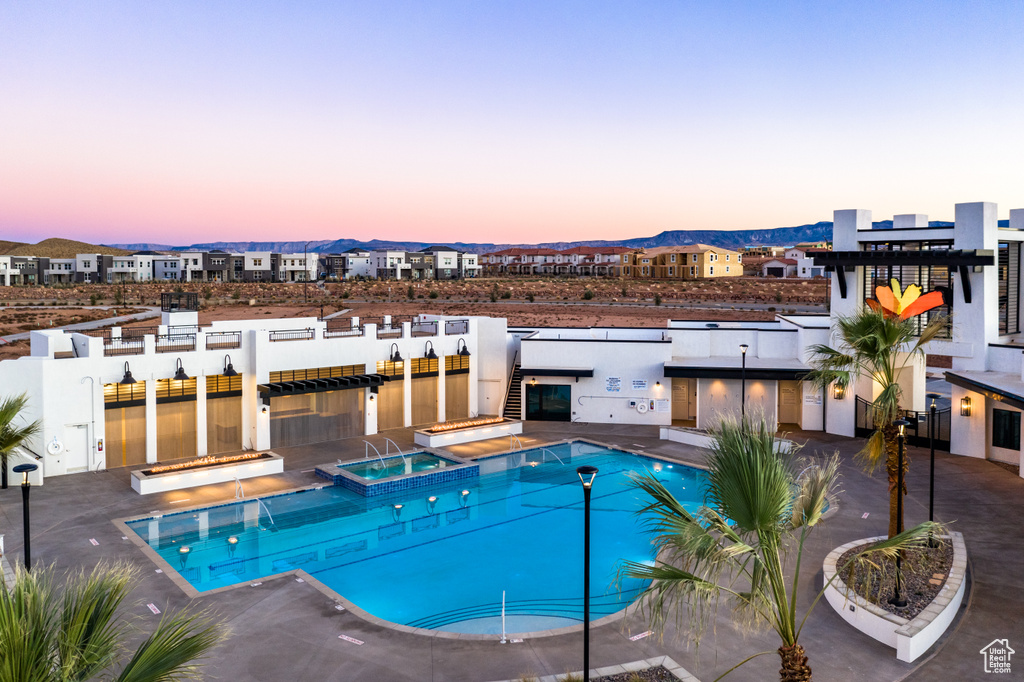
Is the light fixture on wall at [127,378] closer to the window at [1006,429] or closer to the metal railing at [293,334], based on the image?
the metal railing at [293,334]

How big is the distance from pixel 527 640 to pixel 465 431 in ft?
50.7

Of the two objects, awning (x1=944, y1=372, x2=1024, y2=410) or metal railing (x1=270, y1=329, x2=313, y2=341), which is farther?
metal railing (x1=270, y1=329, x2=313, y2=341)

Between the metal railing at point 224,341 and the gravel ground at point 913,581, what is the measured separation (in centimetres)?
2003

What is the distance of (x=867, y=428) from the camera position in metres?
27.6

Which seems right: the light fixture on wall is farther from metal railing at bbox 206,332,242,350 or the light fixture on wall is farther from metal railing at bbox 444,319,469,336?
metal railing at bbox 444,319,469,336

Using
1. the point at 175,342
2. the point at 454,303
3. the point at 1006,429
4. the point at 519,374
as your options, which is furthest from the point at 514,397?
the point at 454,303

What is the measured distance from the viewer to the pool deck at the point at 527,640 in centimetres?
1159

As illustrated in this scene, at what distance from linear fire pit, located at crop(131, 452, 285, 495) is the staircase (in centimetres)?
1097

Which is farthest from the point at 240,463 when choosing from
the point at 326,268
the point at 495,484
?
the point at 326,268

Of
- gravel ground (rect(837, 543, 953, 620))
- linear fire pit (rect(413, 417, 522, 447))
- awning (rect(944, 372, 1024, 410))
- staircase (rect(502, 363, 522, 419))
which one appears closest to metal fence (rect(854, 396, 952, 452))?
awning (rect(944, 372, 1024, 410))

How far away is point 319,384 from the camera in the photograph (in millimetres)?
26984

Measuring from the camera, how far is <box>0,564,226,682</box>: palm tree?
5172mm

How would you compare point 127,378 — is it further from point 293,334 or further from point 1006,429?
point 1006,429

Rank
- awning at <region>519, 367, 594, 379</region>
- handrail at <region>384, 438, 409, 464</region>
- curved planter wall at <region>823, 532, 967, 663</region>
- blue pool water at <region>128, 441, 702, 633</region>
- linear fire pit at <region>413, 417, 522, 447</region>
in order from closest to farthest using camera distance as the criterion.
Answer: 1. curved planter wall at <region>823, 532, 967, 663</region>
2. blue pool water at <region>128, 441, 702, 633</region>
3. handrail at <region>384, 438, 409, 464</region>
4. linear fire pit at <region>413, 417, 522, 447</region>
5. awning at <region>519, 367, 594, 379</region>
